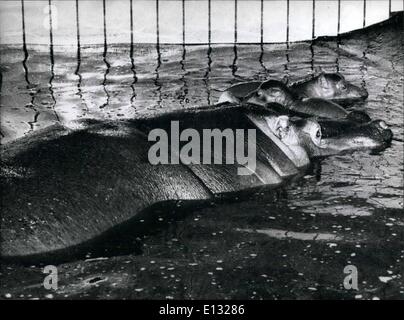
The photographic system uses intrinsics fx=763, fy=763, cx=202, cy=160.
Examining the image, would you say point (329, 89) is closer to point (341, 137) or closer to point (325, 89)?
point (325, 89)

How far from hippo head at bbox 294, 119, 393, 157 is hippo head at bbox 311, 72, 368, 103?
1.36m

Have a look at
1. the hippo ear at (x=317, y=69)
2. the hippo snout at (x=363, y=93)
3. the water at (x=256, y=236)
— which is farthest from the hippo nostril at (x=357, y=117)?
the hippo ear at (x=317, y=69)

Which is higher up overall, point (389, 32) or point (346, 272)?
point (389, 32)

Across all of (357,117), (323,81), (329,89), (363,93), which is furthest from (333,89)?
(357,117)

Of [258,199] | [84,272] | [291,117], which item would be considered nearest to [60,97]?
[291,117]

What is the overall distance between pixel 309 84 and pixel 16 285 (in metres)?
5.04

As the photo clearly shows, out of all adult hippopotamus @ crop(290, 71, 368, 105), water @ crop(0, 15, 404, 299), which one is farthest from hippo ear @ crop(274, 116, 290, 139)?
adult hippopotamus @ crop(290, 71, 368, 105)

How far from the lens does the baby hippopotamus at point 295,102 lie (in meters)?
7.19

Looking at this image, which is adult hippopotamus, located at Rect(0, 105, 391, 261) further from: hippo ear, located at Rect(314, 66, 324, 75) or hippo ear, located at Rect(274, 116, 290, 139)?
hippo ear, located at Rect(314, 66, 324, 75)

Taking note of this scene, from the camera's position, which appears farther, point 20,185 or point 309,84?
point 309,84

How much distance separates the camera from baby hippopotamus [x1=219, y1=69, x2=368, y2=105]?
789 centimetres

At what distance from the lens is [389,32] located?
13.6 meters

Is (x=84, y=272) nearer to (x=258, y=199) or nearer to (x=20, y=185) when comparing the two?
(x=20, y=185)
